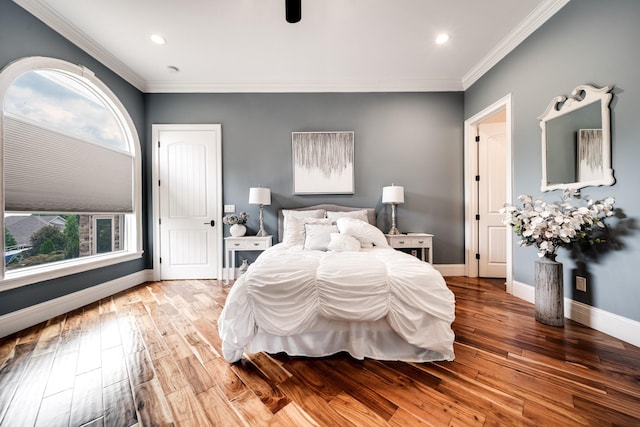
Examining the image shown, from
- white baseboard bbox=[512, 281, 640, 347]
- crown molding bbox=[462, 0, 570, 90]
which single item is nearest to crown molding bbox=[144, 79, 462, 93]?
crown molding bbox=[462, 0, 570, 90]

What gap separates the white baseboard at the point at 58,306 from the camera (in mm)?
1899

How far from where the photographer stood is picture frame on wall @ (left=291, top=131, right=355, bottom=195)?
3.41 meters

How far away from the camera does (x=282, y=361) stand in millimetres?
1515

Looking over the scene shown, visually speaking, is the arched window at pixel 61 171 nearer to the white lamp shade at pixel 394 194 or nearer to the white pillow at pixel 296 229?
the white pillow at pixel 296 229

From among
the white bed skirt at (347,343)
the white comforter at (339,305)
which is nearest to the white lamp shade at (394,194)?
the white comforter at (339,305)

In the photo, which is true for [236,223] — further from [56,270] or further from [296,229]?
[56,270]

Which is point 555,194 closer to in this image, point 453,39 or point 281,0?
point 453,39

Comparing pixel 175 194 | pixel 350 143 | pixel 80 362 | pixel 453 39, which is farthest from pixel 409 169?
pixel 80 362

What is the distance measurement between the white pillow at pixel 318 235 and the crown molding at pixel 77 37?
324 centimetres

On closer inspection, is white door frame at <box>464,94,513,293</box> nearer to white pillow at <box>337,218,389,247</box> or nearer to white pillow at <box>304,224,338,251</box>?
white pillow at <box>337,218,389,247</box>

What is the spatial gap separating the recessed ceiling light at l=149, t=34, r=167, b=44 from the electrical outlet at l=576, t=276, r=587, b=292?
4.83 meters

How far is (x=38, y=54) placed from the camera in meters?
2.14

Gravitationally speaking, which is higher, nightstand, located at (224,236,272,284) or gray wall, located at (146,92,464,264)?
gray wall, located at (146,92,464,264)

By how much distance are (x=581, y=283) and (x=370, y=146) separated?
2701 mm
